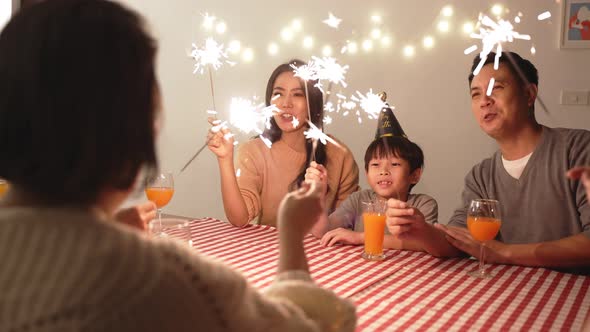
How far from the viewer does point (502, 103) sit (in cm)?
223

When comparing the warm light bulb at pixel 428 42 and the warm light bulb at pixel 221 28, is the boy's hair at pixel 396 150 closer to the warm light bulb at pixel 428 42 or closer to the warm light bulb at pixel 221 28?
the warm light bulb at pixel 428 42

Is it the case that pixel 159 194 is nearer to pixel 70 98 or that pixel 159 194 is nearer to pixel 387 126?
pixel 387 126

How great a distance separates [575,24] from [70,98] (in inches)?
135

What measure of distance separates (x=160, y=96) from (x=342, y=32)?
3466 millimetres

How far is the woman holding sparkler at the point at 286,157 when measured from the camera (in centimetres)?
270

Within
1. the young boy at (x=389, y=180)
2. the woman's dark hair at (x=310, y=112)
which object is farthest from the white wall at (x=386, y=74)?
the young boy at (x=389, y=180)

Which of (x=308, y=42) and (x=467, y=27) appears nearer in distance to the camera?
(x=467, y=27)

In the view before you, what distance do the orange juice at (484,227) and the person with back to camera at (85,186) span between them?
1.13 metres

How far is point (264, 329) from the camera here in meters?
0.79

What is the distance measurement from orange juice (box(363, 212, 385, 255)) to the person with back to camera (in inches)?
43.0

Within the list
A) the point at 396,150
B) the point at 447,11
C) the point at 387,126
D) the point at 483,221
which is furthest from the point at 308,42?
the point at 483,221

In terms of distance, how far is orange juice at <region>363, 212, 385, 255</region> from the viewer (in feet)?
5.95

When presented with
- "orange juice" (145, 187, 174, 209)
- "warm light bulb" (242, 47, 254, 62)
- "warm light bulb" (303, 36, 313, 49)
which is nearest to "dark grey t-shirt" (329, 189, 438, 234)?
"orange juice" (145, 187, 174, 209)

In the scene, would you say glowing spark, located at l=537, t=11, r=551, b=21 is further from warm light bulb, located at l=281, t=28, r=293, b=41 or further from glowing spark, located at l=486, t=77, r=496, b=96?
warm light bulb, located at l=281, t=28, r=293, b=41
